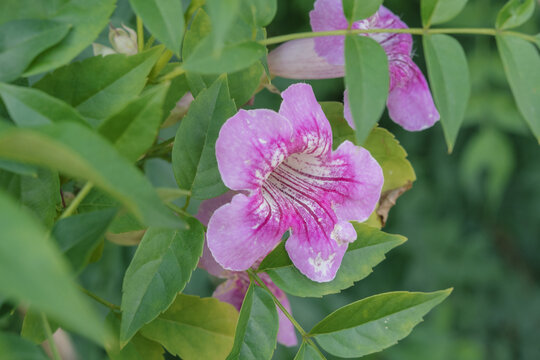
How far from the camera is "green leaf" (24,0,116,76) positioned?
0.41 metres

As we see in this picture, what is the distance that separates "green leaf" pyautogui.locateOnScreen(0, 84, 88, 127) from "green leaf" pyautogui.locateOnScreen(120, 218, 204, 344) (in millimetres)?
130

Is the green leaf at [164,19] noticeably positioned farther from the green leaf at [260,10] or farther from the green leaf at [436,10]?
the green leaf at [436,10]

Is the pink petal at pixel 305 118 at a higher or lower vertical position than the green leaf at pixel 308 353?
higher

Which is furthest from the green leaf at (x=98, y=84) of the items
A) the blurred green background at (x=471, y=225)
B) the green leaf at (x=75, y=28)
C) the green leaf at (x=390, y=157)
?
the blurred green background at (x=471, y=225)

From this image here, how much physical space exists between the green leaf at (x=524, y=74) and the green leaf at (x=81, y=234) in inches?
11.9

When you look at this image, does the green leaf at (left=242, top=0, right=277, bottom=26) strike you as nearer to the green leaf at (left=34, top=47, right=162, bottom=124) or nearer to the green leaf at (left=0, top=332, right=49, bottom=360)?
the green leaf at (left=34, top=47, right=162, bottom=124)

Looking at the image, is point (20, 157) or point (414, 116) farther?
point (414, 116)

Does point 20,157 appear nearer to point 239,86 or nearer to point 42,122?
point 42,122

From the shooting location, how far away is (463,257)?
5.69ft

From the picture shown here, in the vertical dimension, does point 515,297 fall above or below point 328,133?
below

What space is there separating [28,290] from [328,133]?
36cm

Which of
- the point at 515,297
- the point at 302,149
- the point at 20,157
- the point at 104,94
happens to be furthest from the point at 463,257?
the point at 20,157

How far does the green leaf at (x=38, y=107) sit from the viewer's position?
35 centimetres

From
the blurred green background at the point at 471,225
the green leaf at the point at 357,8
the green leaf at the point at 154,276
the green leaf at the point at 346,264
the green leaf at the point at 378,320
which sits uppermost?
the green leaf at the point at 357,8
